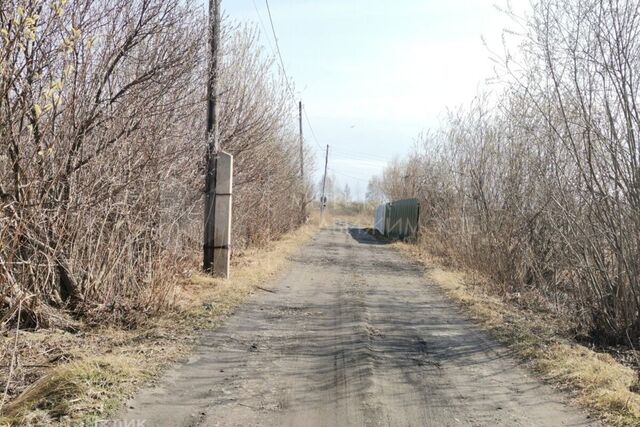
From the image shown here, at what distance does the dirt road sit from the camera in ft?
14.1

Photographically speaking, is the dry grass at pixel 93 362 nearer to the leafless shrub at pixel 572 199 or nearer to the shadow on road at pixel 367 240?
the leafless shrub at pixel 572 199

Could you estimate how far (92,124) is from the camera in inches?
257

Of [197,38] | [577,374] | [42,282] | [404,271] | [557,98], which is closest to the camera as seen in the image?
[577,374]

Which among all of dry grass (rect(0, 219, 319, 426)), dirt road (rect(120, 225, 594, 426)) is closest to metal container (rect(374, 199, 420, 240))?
dirt road (rect(120, 225, 594, 426))

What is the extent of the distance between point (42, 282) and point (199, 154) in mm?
4579

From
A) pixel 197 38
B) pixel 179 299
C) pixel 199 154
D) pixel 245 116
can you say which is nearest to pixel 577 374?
pixel 179 299

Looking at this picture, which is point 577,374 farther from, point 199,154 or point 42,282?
point 199,154

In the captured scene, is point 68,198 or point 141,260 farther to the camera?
point 141,260

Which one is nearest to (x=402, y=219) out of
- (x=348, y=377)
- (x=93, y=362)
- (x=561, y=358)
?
(x=561, y=358)

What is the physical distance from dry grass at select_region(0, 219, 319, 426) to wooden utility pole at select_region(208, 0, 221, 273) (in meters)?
2.46

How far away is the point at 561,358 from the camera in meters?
6.12

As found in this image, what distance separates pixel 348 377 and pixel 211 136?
6.57 meters

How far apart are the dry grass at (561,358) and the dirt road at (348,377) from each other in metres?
0.25

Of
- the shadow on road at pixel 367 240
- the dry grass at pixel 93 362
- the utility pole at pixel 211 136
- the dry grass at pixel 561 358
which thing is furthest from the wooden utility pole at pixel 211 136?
the shadow on road at pixel 367 240
